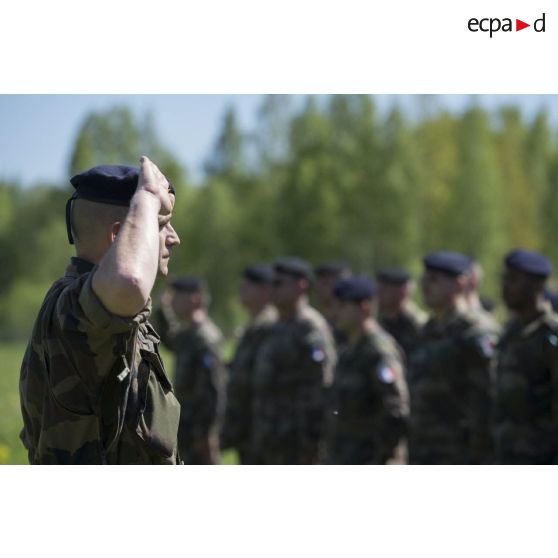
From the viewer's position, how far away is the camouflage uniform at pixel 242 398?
30.2 feet

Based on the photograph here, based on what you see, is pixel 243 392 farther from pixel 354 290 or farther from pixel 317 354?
pixel 354 290

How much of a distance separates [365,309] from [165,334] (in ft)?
11.1

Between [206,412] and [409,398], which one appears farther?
[206,412]

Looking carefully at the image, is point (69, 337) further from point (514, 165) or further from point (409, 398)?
point (514, 165)

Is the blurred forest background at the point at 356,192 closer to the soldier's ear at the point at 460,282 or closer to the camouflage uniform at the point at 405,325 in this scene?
the camouflage uniform at the point at 405,325

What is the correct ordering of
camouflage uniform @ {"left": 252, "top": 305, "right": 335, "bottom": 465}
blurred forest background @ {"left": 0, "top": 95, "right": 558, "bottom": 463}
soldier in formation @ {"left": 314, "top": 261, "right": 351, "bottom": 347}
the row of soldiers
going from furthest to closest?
blurred forest background @ {"left": 0, "top": 95, "right": 558, "bottom": 463}
soldier in formation @ {"left": 314, "top": 261, "right": 351, "bottom": 347}
camouflage uniform @ {"left": 252, "top": 305, "right": 335, "bottom": 465}
the row of soldiers

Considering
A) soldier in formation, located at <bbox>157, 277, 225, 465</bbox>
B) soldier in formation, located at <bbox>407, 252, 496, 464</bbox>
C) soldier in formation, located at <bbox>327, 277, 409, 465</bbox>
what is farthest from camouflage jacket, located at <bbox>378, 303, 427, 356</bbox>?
soldier in formation, located at <bbox>407, 252, 496, 464</bbox>

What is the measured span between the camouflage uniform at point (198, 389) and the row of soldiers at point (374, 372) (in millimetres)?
12

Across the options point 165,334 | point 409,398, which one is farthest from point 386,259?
point 409,398

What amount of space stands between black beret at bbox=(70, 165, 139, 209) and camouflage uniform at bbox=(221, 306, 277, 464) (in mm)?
6518

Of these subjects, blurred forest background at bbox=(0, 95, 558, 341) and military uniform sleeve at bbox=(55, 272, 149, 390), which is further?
blurred forest background at bbox=(0, 95, 558, 341)

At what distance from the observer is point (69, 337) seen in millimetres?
2473

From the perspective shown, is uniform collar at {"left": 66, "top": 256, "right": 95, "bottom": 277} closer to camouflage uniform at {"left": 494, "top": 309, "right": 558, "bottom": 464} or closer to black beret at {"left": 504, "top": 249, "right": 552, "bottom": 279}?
camouflage uniform at {"left": 494, "top": 309, "right": 558, "bottom": 464}

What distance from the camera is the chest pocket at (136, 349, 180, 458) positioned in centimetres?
276
